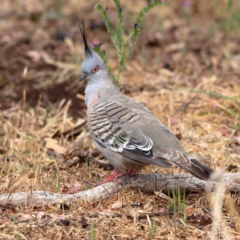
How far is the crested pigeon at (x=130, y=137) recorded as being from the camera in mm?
3982

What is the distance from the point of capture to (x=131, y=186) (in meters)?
4.29

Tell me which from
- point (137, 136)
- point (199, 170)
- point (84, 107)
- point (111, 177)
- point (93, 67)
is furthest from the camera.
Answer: point (84, 107)

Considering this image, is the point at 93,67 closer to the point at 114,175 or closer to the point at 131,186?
the point at 114,175

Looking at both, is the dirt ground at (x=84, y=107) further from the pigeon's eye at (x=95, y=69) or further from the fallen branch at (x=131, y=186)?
the pigeon's eye at (x=95, y=69)

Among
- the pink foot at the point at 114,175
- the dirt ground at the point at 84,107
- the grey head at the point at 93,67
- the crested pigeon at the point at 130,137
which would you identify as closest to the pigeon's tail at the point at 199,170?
the crested pigeon at the point at 130,137

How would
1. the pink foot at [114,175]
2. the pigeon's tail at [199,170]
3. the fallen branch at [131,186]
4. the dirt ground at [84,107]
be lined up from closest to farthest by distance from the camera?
the dirt ground at [84,107]
the pigeon's tail at [199,170]
the fallen branch at [131,186]
the pink foot at [114,175]

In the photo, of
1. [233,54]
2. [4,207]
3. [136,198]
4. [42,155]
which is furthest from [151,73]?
[4,207]

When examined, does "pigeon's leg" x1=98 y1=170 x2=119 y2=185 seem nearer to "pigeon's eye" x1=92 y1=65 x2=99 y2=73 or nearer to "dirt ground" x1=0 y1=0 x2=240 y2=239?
"dirt ground" x1=0 y1=0 x2=240 y2=239

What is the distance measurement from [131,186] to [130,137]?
37cm

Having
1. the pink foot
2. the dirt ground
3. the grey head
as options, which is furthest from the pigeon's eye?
the pink foot

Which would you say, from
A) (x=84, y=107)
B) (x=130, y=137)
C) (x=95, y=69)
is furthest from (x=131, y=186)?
(x=84, y=107)

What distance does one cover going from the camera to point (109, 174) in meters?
4.86

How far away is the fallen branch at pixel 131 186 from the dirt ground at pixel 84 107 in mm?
51

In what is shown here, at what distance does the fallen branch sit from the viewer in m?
3.90
